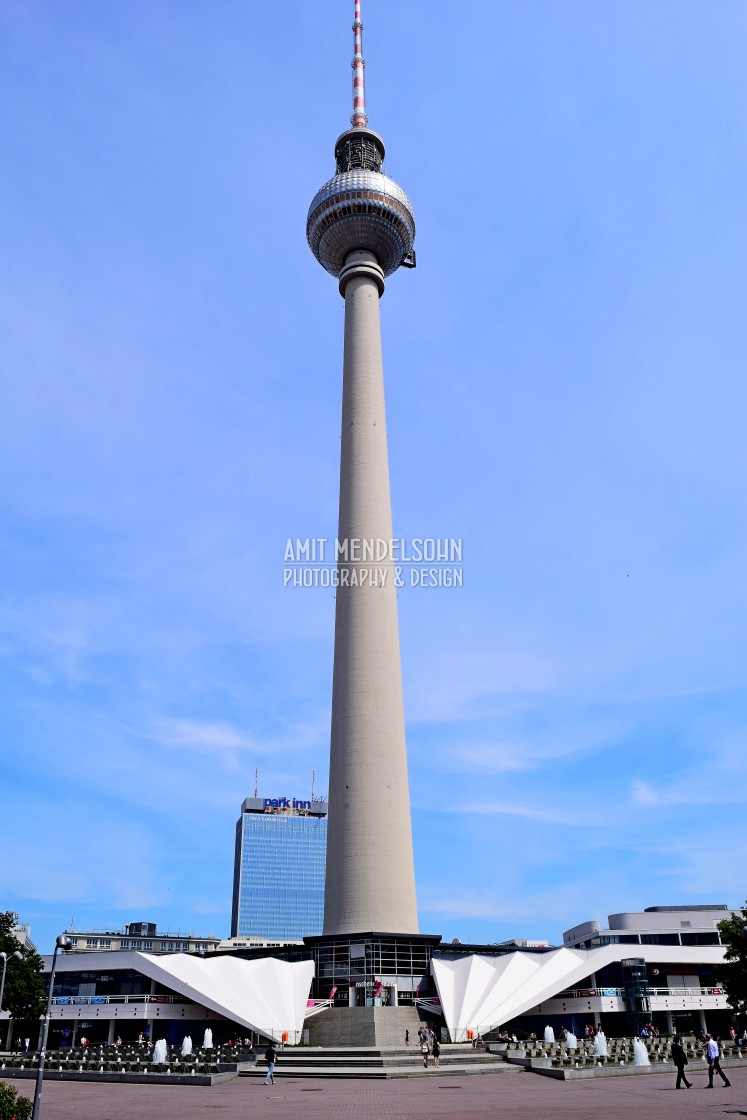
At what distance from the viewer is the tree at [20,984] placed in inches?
2356

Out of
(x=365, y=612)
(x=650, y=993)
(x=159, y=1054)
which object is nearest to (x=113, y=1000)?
(x=159, y=1054)

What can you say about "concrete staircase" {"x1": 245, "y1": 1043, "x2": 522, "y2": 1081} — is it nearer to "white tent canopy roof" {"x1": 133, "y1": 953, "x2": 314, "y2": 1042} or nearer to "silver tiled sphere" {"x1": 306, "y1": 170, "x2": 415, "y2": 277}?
"white tent canopy roof" {"x1": 133, "y1": 953, "x2": 314, "y2": 1042}

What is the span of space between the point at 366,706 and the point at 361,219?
50.0 meters

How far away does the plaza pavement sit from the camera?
2466 centimetres

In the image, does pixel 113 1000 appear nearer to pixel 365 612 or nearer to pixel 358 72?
pixel 365 612

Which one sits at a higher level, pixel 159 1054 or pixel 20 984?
pixel 20 984

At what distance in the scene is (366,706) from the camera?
67.8 metres

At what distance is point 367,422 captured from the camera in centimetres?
7800

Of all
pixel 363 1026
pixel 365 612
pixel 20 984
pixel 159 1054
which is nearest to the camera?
pixel 159 1054

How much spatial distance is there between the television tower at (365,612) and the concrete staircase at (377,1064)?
46.0 ft

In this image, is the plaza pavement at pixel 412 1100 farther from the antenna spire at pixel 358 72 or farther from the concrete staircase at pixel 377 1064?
the antenna spire at pixel 358 72

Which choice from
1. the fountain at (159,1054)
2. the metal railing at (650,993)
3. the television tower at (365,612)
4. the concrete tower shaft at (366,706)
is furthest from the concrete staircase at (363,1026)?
the metal railing at (650,993)

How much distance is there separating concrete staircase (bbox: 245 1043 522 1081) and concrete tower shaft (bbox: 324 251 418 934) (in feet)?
48.4

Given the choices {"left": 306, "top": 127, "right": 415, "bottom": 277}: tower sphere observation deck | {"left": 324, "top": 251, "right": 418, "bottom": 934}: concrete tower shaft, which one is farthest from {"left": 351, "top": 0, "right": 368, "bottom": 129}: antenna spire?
{"left": 324, "top": 251, "right": 418, "bottom": 934}: concrete tower shaft
